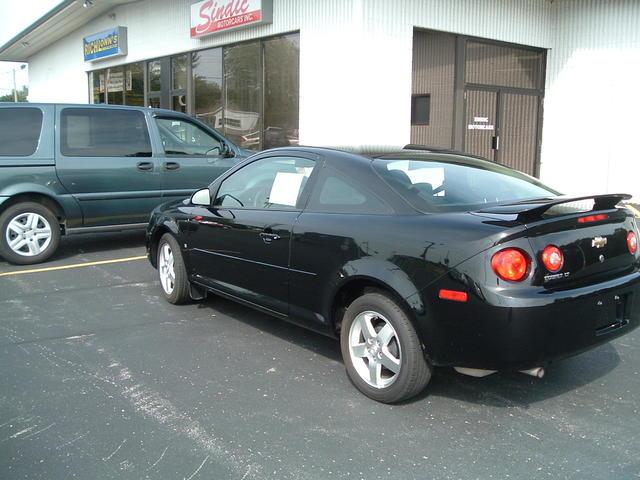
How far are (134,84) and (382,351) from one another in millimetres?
17080

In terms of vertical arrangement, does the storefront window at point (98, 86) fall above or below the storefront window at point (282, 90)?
above

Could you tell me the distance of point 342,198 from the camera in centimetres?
386

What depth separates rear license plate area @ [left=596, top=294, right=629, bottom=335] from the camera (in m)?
3.28

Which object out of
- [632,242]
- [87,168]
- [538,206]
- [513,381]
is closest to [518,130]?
[87,168]

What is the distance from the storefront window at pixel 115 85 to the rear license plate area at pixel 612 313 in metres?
18.5

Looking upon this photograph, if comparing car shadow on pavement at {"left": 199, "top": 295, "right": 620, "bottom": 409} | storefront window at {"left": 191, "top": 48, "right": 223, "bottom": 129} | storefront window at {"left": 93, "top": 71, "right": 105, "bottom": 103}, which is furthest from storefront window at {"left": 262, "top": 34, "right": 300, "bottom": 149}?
storefront window at {"left": 93, "top": 71, "right": 105, "bottom": 103}

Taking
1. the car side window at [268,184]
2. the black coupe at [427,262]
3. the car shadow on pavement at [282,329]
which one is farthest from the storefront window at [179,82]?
the black coupe at [427,262]

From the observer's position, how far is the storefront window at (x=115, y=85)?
19422 millimetres

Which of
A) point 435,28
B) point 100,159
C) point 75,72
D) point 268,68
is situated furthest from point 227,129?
point 75,72

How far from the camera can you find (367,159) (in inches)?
153

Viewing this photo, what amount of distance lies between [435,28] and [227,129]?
5676 millimetres

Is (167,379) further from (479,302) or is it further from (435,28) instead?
(435,28)

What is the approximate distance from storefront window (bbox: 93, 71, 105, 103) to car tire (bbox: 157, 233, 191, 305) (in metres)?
17.0

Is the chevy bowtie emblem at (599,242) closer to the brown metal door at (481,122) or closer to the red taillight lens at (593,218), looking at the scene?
the red taillight lens at (593,218)
